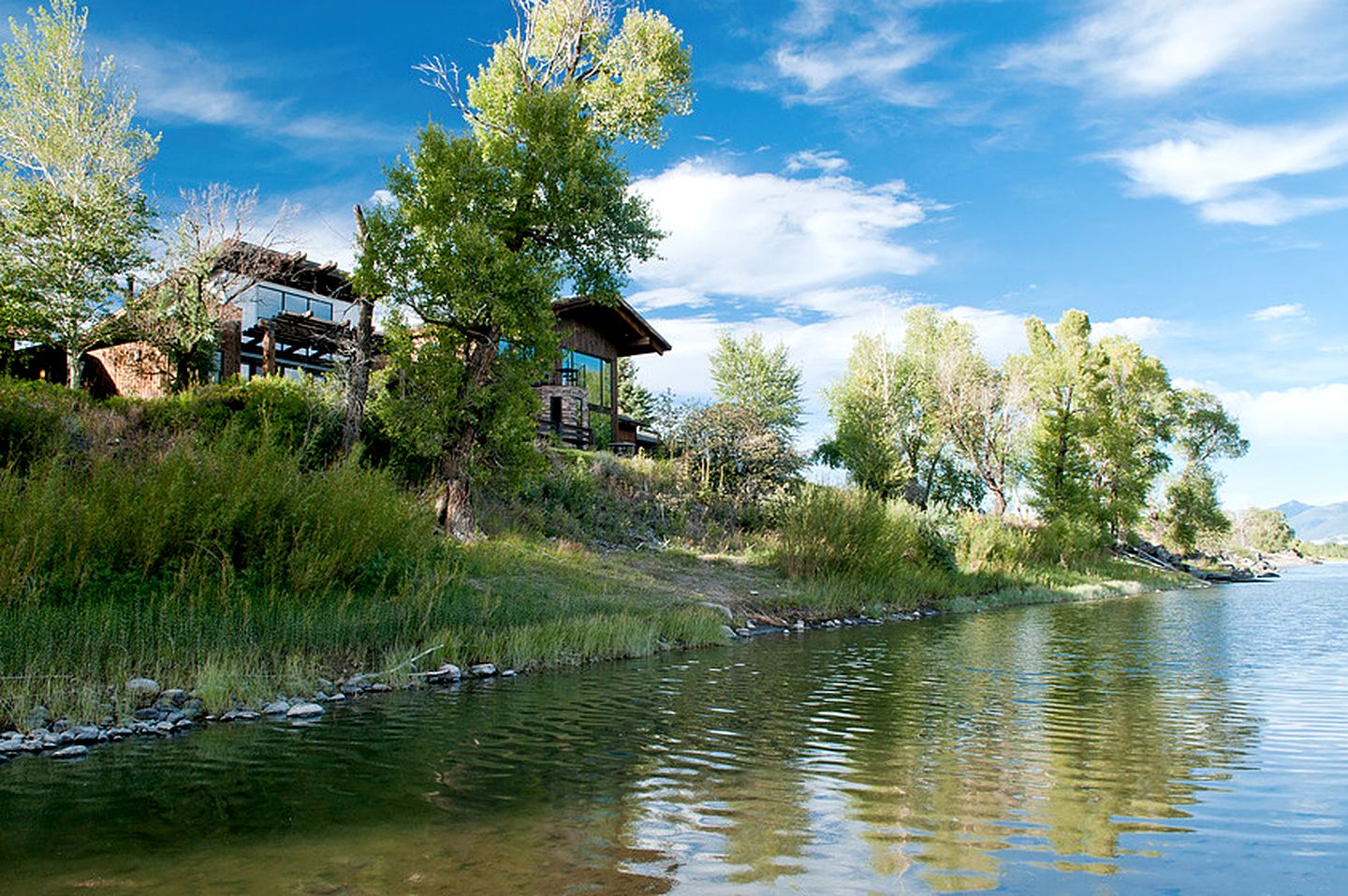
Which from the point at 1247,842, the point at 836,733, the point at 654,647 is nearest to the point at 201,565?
the point at 654,647

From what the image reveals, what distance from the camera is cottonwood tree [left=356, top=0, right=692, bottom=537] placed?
58.4 ft

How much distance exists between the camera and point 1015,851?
166 inches

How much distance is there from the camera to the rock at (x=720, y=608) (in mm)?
16272

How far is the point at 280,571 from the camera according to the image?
10922mm

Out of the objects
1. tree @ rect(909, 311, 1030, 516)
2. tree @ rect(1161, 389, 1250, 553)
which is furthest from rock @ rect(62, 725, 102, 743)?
tree @ rect(1161, 389, 1250, 553)

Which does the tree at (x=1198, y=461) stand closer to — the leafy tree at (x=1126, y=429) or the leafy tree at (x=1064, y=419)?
the leafy tree at (x=1126, y=429)

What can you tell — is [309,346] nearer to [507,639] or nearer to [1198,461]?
[507,639]

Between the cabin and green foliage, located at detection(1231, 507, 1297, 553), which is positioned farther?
green foliage, located at detection(1231, 507, 1297, 553)

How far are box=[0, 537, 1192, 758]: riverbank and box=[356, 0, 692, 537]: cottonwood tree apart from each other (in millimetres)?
3323

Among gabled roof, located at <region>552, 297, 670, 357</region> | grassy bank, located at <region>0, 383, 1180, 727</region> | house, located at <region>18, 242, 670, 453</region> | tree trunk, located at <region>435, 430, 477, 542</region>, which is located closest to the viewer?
grassy bank, located at <region>0, 383, 1180, 727</region>

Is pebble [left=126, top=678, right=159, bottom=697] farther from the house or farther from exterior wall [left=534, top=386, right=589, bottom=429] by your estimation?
exterior wall [left=534, top=386, right=589, bottom=429]

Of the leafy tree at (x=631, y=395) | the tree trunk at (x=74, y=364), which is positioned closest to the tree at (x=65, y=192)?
the tree trunk at (x=74, y=364)

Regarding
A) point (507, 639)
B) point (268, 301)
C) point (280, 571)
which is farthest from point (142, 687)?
point (268, 301)

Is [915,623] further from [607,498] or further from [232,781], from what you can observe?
[232,781]
